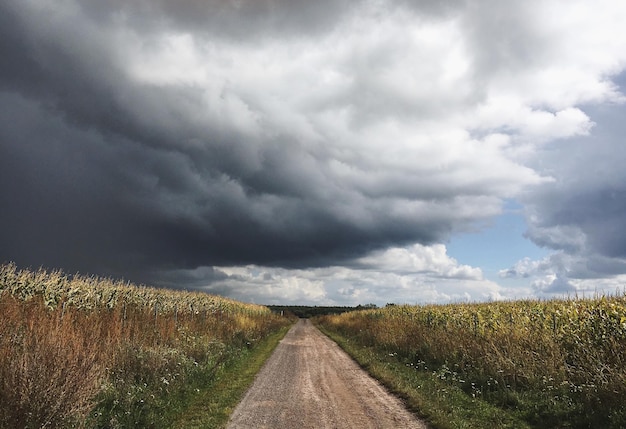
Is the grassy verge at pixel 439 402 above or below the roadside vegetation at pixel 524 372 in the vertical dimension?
below

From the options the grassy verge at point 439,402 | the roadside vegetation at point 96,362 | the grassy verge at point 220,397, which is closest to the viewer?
the roadside vegetation at point 96,362

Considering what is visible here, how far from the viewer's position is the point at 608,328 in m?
12.1

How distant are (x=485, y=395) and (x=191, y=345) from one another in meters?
12.0

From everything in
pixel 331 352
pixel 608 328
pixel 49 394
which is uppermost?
pixel 608 328

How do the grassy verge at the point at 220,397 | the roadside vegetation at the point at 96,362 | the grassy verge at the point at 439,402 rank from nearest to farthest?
1. the roadside vegetation at the point at 96,362
2. the grassy verge at the point at 220,397
3. the grassy verge at the point at 439,402

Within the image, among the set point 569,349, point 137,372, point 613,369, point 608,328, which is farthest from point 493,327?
point 137,372

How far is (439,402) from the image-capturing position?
11977 millimetres

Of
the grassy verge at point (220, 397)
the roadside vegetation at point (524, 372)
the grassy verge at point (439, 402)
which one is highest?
the roadside vegetation at point (524, 372)

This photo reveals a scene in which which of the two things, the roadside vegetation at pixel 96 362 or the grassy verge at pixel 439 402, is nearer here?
the roadside vegetation at pixel 96 362

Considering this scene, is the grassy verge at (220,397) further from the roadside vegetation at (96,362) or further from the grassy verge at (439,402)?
the grassy verge at (439,402)

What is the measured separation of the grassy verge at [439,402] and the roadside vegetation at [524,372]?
3cm

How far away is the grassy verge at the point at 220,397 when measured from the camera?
9.93 meters

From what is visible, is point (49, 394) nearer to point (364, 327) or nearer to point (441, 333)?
point (441, 333)

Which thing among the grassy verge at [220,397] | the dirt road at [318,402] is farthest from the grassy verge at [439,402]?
the grassy verge at [220,397]
